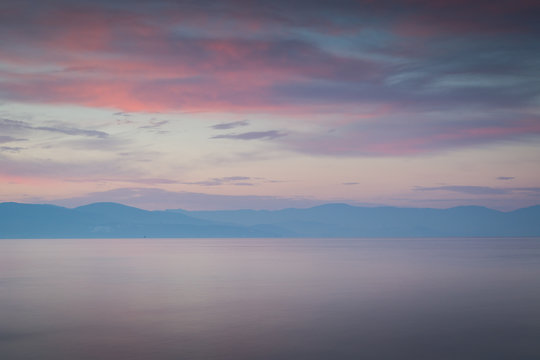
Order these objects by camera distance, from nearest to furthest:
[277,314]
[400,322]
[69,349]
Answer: [69,349] → [400,322] → [277,314]

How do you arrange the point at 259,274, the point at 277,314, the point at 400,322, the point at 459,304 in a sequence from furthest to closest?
the point at 259,274 < the point at 459,304 < the point at 277,314 < the point at 400,322

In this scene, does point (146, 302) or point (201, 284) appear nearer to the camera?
point (146, 302)

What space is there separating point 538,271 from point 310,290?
2819cm

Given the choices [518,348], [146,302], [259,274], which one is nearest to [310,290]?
[146,302]

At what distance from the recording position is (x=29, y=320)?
23906mm

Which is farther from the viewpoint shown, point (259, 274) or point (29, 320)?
point (259, 274)

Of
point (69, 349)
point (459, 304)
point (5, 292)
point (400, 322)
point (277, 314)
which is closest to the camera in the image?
point (69, 349)

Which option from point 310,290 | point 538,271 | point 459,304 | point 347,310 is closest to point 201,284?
point 310,290

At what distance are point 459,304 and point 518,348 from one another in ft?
34.3

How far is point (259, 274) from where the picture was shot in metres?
50.1

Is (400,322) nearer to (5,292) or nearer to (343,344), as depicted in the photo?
(343,344)

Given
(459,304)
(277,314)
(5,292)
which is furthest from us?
(5,292)

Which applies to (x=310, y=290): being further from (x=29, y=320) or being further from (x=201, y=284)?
(x=29, y=320)

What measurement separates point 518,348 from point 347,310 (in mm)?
9795
